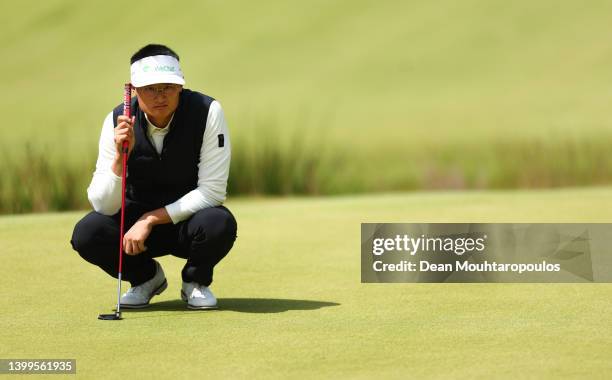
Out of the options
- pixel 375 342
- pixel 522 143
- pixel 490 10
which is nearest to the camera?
pixel 375 342

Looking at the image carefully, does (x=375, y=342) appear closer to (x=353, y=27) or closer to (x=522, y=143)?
(x=522, y=143)

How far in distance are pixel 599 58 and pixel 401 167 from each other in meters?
6.32

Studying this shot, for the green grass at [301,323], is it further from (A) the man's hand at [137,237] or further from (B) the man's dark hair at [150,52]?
(B) the man's dark hair at [150,52]

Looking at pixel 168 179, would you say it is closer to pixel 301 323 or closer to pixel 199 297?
pixel 199 297

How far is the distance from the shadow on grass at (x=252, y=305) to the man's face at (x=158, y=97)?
2.81ft

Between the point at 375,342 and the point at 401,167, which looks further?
the point at 401,167

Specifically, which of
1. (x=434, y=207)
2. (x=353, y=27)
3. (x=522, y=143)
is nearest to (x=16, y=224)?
(x=434, y=207)

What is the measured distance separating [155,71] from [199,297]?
974 mm

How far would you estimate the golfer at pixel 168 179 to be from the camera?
4742 mm

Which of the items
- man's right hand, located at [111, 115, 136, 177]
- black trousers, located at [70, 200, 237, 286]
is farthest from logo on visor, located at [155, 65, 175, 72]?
black trousers, located at [70, 200, 237, 286]

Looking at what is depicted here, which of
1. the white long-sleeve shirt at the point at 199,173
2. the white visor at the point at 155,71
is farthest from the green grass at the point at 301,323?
the white visor at the point at 155,71

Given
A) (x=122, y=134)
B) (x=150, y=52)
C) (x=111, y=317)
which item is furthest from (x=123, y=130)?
(x=111, y=317)

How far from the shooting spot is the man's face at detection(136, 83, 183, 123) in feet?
15.4

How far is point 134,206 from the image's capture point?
16.5 ft
